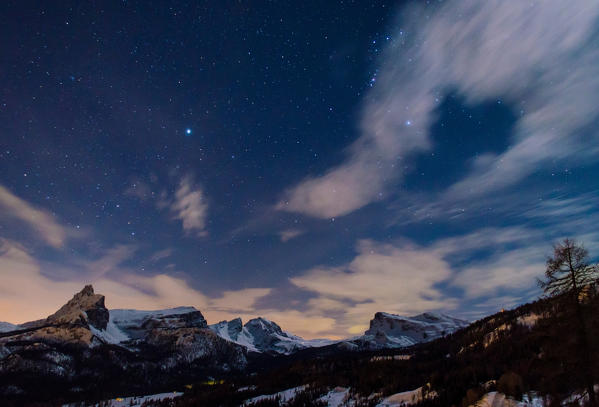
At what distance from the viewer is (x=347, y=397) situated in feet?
326

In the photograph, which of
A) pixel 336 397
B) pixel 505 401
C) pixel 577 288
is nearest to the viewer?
pixel 577 288

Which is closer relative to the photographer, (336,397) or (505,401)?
(505,401)

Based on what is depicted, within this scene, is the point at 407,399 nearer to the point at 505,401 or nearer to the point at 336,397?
the point at 505,401

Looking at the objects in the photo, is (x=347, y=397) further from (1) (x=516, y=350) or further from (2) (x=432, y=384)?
(1) (x=516, y=350)

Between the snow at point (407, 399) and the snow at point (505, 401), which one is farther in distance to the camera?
the snow at point (407, 399)

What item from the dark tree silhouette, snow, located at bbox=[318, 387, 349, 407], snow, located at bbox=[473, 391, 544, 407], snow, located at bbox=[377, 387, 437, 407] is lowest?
snow, located at bbox=[318, 387, 349, 407]

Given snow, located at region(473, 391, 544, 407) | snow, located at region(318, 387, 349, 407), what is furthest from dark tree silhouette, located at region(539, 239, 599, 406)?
snow, located at region(318, 387, 349, 407)

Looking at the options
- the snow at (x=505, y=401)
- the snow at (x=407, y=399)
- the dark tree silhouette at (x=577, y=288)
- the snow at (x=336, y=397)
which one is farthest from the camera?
the snow at (x=336, y=397)

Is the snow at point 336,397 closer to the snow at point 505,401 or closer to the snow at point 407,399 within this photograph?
the snow at point 407,399

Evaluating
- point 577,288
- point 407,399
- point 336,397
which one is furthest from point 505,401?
point 336,397

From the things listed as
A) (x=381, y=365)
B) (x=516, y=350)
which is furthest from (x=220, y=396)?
(x=516, y=350)

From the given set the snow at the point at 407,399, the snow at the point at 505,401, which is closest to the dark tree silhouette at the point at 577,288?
the snow at the point at 505,401

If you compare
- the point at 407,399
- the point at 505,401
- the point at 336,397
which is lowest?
the point at 336,397

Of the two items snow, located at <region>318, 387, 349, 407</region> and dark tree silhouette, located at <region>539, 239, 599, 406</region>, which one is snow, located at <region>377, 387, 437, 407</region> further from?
dark tree silhouette, located at <region>539, 239, 599, 406</region>
